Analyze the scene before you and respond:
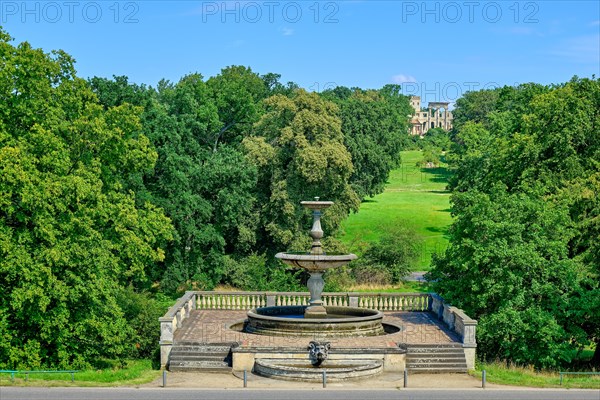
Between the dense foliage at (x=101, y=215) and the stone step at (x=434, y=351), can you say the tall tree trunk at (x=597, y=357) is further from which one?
the dense foliage at (x=101, y=215)

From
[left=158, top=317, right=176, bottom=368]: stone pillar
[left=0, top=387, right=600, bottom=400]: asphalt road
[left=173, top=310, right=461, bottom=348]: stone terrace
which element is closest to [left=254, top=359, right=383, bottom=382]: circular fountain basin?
[left=173, top=310, right=461, bottom=348]: stone terrace

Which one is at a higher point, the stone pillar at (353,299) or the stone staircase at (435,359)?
the stone pillar at (353,299)

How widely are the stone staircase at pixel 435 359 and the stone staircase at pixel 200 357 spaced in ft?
20.0

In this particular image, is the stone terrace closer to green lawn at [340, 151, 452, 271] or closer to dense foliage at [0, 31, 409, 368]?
dense foliage at [0, 31, 409, 368]

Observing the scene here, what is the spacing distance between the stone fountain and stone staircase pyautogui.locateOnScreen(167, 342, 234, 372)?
248 centimetres

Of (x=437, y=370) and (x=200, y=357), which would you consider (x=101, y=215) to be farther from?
(x=437, y=370)

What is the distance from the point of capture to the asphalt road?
2284 centimetres

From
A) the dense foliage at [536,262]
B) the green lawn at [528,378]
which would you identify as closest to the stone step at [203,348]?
the green lawn at [528,378]

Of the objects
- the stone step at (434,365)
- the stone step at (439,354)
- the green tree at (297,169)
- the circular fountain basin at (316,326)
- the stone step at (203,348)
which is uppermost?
the green tree at (297,169)

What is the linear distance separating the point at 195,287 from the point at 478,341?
21.8 meters

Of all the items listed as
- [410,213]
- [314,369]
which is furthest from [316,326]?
[410,213]

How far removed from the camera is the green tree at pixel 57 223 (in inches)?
1225

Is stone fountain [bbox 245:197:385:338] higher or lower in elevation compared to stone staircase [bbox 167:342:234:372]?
higher

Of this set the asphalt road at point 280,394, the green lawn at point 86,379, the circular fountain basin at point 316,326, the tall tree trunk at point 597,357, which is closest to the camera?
the asphalt road at point 280,394
